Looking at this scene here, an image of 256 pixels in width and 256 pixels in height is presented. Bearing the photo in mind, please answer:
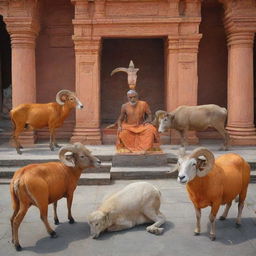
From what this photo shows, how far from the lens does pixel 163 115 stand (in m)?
9.72

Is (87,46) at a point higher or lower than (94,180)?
higher

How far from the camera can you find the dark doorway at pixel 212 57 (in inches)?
496

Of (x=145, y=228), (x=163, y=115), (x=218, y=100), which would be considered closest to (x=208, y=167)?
(x=145, y=228)

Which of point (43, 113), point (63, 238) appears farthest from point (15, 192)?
point (43, 113)

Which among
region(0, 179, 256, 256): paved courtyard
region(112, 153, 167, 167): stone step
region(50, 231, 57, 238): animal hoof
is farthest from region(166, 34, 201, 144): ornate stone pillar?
region(50, 231, 57, 238): animal hoof

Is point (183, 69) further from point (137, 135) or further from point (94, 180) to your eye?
point (94, 180)

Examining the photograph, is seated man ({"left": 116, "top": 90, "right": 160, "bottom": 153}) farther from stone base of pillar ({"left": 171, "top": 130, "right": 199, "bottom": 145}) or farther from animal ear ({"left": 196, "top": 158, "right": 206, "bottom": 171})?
animal ear ({"left": 196, "top": 158, "right": 206, "bottom": 171})

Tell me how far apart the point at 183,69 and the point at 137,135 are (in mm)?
3343

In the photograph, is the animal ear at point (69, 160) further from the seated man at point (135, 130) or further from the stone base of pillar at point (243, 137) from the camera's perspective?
the stone base of pillar at point (243, 137)

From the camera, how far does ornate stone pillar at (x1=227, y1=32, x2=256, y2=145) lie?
424 inches

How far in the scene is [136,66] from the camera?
44.8 ft

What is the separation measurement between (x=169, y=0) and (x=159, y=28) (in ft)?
2.92

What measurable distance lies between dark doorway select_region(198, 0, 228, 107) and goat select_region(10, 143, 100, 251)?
27.7ft

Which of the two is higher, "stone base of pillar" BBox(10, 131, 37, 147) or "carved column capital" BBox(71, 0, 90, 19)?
"carved column capital" BBox(71, 0, 90, 19)
